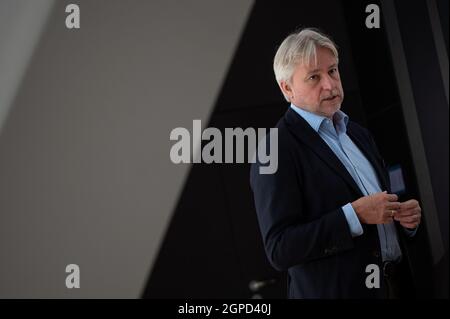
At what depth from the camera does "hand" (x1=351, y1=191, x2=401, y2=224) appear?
126 centimetres

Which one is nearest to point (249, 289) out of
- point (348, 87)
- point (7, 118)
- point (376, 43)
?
point (348, 87)

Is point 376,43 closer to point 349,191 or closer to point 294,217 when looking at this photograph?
point 349,191

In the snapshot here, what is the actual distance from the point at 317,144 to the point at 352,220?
0.75ft

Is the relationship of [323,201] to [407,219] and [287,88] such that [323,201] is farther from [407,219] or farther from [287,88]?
[287,88]

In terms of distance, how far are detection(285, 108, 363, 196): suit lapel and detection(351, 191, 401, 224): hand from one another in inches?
3.1

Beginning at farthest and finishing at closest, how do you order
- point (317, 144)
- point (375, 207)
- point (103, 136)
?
point (103, 136) → point (317, 144) → point (375, 207)

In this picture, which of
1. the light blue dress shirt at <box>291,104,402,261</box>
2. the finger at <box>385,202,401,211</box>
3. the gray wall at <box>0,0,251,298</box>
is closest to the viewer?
the finger at <box>385,202,401,211</box>

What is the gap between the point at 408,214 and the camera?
4.43ft

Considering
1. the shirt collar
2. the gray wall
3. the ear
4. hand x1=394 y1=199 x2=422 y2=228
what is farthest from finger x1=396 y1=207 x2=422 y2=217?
the gray wall

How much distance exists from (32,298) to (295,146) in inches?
51.3

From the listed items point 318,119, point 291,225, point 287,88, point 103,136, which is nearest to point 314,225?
point 291,225

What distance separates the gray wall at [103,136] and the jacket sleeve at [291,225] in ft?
2.32

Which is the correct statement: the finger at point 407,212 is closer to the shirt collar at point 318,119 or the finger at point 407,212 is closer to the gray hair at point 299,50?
the shirt collar at point 318,119

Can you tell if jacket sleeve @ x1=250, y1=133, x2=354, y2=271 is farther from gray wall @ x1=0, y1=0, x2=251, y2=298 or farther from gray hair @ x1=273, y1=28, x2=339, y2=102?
gray wall @ x1=0, y1=0, x2=251, y2=298
